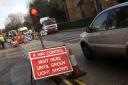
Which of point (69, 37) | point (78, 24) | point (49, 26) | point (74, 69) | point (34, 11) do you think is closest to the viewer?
point (74, 69)

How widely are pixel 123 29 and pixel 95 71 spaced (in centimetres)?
218

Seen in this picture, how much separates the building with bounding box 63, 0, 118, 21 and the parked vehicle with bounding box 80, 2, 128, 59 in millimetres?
28102

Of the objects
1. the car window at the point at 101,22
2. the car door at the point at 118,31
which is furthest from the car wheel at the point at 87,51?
the car door at the point at 118,31

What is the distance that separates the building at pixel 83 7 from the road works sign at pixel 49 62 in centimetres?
2971

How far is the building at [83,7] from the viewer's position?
1651 inches

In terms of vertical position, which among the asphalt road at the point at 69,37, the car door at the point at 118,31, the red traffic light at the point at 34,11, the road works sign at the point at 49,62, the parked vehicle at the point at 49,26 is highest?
the red traffic light at the point at 34,11

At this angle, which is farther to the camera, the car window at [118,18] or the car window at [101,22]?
the car window at [101,22]

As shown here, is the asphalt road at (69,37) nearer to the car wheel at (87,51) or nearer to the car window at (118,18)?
the car wheel at (87,51)

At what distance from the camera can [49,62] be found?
850 centimetres

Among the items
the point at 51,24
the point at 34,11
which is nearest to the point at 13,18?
the point at 51,24

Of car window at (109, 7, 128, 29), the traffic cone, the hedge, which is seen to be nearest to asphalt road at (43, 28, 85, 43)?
the hedge

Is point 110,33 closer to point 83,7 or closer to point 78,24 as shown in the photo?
point 78,24

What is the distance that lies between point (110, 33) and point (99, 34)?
0.86m

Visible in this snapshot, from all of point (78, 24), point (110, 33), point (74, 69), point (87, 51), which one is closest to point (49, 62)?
point (74, 69)
